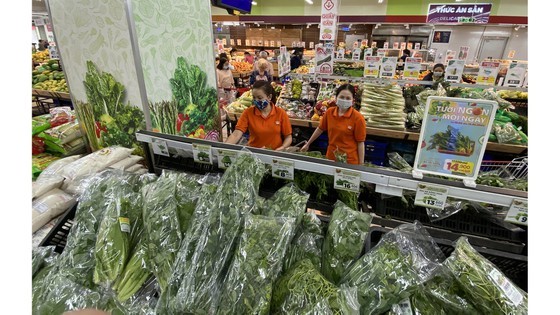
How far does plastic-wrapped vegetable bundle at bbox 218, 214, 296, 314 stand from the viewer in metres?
0.91

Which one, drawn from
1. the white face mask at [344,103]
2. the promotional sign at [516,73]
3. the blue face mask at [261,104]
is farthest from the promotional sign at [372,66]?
the blue face mask at [261,104]

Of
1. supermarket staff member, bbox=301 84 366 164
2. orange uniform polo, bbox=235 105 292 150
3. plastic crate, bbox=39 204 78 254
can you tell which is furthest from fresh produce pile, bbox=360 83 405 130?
plastic crate, bbox=39 204 78 254

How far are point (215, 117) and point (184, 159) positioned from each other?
1336 millimetres

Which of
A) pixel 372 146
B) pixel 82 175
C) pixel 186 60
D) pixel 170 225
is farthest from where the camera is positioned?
pixel 372 146

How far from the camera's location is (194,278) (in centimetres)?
98

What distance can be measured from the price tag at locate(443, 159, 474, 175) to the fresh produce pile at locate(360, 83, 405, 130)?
277cm

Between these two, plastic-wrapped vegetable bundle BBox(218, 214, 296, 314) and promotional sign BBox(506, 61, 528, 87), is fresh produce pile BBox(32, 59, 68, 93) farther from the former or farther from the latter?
promotional sign BBox(506, 61, 528, 87)

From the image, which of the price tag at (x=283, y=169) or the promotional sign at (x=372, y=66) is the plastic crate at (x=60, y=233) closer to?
the price tag at (x=283, y=169)

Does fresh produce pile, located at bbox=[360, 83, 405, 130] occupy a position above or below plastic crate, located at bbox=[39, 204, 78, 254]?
above

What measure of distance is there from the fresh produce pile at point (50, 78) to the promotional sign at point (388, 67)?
18.9 feet

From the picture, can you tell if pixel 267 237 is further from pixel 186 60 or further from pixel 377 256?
pixel 186 60

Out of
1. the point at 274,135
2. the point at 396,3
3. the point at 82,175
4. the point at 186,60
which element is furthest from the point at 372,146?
the point at 396,3

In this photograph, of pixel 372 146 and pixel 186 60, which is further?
pixel 372 146

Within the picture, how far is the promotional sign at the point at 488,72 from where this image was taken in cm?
509
